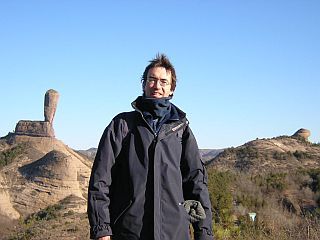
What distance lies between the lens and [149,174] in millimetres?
2834

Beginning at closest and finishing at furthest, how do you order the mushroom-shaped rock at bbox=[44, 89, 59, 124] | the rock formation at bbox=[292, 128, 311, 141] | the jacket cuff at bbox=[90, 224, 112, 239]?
the jacket cuff at bbox=[90, 224, 112, 239]
the mushroom-shaped rock at bbox=[44, 89, 59, 124]
the rock formation at bbox=[292, 128, 311, 141]

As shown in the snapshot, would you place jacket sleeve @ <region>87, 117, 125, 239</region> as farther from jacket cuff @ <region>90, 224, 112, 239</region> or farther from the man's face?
the man's face

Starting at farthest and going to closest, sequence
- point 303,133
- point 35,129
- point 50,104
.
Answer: point 303,133 < point 50,104 < point 35,129

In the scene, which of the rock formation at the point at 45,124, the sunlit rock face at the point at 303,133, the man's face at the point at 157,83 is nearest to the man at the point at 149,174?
the man's face at the point at 157,83

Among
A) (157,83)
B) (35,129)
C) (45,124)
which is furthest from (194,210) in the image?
(45,124)

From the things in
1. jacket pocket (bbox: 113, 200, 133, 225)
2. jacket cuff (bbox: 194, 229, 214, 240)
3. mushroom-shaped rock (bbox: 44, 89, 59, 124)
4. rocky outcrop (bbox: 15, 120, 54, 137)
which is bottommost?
rocky outcrop (bbox: 15, 120, 54, 137)

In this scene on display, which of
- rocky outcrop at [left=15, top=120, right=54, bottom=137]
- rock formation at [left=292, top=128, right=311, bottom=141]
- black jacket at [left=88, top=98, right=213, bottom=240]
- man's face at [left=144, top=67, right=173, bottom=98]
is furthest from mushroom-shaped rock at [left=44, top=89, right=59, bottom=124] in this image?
black jacket at [left=88, top=98, right=213, bottom=240]

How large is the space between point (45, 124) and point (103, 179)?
48.3m

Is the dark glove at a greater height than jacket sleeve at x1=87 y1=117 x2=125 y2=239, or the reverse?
jacket sleeve at x1=87 y1=117 x2=125 y2=239

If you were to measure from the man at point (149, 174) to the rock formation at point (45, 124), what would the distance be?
4655cm

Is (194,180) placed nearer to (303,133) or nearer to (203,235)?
(203,235)

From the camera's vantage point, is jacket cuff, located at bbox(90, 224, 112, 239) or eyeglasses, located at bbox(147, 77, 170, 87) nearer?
jacket cuff, located at bbox(90, 224, 112, 239)

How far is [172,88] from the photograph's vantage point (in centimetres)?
322

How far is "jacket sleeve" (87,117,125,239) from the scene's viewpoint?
2.71 meters
